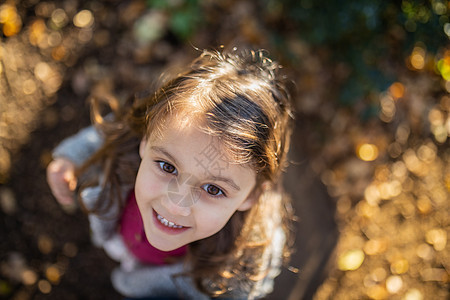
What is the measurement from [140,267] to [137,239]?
0.68 feet

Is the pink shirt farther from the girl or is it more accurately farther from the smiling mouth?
the smiling mouth

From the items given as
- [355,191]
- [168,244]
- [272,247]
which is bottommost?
[355,191]

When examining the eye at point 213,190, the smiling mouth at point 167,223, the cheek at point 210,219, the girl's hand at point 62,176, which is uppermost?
the eye at point 213,190

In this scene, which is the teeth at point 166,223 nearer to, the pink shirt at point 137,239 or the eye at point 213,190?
the eye at point 213,190

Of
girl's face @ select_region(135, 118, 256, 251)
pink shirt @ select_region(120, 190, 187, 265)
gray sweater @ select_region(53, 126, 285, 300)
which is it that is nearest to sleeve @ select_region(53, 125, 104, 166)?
gray sweater @ select_region(53, 126, 285, 300)

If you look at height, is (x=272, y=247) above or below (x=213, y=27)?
below

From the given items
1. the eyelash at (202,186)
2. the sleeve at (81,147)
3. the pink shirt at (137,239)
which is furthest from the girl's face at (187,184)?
the sleeve at (81,147)

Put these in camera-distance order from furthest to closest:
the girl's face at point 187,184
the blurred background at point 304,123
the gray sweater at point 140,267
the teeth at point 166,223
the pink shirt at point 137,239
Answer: the blurred background at point 304,123 < the gray sweater at point 140,267 < the pink shirt at point 137,239 < the teeth at point 166,223 < the girl's face at point 187,184

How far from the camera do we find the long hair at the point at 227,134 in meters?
1.07

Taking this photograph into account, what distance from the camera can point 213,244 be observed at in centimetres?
142

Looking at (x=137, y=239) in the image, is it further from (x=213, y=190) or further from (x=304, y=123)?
(x=304, y=123)

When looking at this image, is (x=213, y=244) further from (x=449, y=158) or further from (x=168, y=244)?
(x=449, y=158)

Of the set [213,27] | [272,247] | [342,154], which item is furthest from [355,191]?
[213,27]

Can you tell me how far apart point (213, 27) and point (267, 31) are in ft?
1.02
